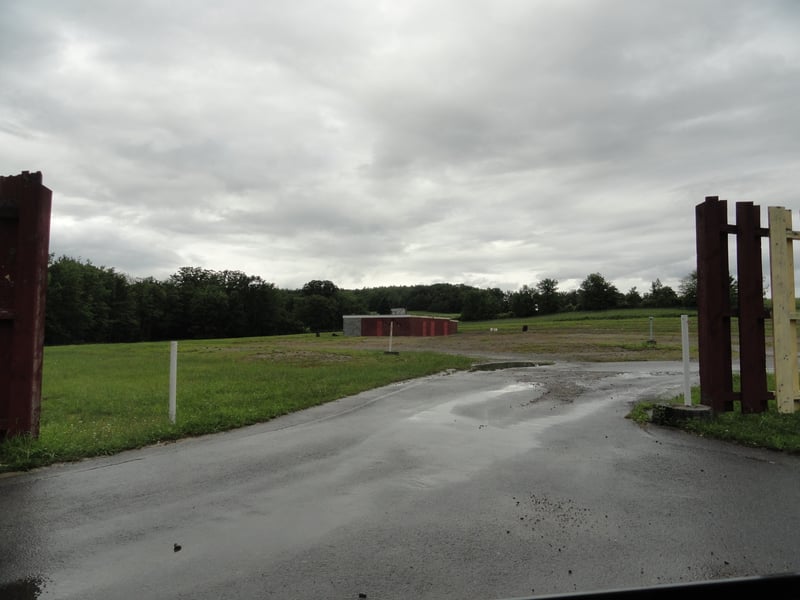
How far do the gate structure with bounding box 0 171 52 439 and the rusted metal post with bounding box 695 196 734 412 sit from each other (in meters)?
9.30

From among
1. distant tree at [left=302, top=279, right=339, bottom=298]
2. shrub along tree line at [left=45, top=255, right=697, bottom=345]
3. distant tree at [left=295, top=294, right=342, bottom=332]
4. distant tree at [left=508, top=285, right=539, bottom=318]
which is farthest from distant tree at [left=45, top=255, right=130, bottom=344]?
distant tree at [left=508, top=285, right=539, bottom=318]

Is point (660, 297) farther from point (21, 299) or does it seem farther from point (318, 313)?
point (21, 299)

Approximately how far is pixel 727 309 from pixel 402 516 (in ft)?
21.7

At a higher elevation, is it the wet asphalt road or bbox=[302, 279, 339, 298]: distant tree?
bbox=[302, 279, 339, 298]: distant tree

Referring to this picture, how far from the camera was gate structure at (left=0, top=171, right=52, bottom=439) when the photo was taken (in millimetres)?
6742

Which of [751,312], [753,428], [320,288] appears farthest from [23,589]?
[320,288]

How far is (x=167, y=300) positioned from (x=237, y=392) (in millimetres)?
107073

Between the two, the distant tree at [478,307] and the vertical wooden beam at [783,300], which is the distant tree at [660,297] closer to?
the distant tree at [478,307]

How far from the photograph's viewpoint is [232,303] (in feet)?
387

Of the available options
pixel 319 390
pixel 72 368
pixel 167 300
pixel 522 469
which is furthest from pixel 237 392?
pixel 167 300

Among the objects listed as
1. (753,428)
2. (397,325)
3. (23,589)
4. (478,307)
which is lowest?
(23,589)

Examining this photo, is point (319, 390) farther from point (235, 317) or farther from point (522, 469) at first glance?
point (235, 317)

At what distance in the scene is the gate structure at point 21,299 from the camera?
22.1 feet

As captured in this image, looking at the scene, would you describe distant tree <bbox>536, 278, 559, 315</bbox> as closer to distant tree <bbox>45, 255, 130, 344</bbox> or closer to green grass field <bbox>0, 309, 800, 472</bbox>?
distant tree <bbox>45, 255, 130, 344</bbox>
